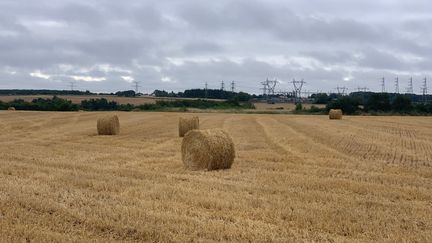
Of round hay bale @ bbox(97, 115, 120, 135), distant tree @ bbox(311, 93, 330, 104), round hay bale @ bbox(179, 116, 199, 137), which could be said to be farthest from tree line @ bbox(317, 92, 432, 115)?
round hay bale @ bbox(97, 115, 120, 135)

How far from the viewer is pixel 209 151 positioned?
41.0ft

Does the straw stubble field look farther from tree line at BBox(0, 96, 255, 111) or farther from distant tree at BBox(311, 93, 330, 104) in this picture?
distant tree at BBox(311, 93, 330, 104)

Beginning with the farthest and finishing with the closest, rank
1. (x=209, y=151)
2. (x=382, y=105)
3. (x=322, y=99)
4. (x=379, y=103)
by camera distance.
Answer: (x=322, y=99) → (x=379, y=103) → (x=382, y=105) → (x=209, y=151)

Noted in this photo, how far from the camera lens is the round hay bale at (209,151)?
1242 centimetres

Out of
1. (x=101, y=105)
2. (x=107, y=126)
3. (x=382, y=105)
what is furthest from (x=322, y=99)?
(x=107, y=126)

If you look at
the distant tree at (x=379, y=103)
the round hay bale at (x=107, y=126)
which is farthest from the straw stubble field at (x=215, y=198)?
the distant tree at (x=379, y=103)

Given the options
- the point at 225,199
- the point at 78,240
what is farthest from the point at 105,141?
the point at 78,240

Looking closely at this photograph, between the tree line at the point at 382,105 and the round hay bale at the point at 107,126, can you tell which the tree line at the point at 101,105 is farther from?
the round hay bale at the point at 107,126

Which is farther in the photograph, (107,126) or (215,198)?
(107,126)

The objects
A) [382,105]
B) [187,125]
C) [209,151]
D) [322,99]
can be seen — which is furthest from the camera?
[322,99]

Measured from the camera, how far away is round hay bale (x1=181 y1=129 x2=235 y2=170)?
40.8ft

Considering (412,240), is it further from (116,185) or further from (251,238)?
(116,185)

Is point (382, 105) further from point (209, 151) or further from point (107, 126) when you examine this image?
point (209, 151)

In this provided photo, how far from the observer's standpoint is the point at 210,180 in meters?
10.3
